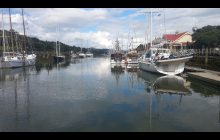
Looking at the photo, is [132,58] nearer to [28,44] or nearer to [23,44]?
[28,44]

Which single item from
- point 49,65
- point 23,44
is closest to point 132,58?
point 49,65

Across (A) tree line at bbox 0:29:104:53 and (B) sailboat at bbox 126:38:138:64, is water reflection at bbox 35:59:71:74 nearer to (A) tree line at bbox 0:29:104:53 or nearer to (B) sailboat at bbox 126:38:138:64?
(A) tree line at bbox 0:29:104:53

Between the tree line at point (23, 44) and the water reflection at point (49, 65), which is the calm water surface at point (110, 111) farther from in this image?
the tree line at point (23, 44)

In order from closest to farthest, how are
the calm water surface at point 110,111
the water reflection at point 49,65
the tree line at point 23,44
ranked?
1. the calm water surface at point 110,111
2. the water reflection at point 49,65
3. the tree line at point 23,44

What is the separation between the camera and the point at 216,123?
8039mm

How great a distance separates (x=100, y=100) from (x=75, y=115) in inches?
113

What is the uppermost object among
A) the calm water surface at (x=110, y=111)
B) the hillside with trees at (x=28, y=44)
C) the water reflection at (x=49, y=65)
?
the hillside with trees at (x=28, y=44)

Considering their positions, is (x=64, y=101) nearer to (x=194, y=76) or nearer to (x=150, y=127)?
(x=150, y=127)

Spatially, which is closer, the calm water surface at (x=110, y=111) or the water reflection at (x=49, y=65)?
the calm water surface at (x=110, y=111)

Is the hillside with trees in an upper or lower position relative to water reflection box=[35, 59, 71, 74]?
upper

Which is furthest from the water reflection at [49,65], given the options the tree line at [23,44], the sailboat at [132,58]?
the sailboat at [132,58]

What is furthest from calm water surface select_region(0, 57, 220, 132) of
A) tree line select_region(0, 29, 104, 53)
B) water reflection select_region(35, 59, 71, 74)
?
tree line select_region(0, 29, 104, 53)

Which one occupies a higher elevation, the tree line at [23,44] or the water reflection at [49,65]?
the tree line at [23,44]
